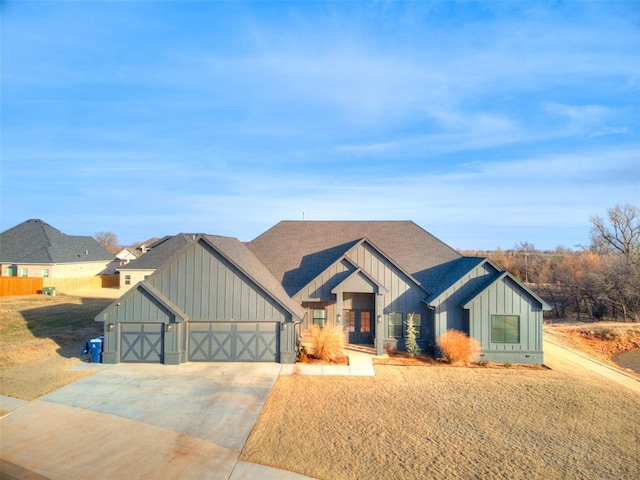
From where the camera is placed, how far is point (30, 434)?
1039 cm

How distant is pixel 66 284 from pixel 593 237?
216 feet

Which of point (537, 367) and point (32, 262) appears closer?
point (537, 367)

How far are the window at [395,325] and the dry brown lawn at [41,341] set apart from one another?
566 inches

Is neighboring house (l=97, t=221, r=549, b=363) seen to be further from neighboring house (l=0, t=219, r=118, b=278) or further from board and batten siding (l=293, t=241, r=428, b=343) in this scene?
neighboring house (l=0, t=219, r=118, b=278)

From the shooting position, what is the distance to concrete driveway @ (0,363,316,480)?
8.80 metres

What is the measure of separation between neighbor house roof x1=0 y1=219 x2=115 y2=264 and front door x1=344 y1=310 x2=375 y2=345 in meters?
37.3

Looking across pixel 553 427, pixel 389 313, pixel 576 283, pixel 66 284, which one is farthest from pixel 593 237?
pixel 66 284

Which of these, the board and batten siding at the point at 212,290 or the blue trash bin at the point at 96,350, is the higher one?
the board and batten siding at the point at 212,290

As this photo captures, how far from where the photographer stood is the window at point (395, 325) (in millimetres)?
21359

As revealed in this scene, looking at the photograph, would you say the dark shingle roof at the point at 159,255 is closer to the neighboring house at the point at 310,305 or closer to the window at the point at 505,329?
the neighboring house at the point at 310,305

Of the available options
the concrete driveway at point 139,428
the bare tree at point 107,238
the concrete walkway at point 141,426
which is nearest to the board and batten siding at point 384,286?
the concrete walkway at point 141,426

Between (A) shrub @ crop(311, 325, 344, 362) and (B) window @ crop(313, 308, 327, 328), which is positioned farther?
(B) window @ crop(313, 308, 327, 328)

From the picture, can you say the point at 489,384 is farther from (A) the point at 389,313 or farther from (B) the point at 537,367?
(A) the point at 389,313

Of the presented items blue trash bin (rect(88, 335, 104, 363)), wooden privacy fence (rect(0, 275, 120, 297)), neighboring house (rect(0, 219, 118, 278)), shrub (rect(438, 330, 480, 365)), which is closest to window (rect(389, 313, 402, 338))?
shrub (rect(438, 330, 480, 365))
